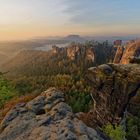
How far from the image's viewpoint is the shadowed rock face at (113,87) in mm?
54094

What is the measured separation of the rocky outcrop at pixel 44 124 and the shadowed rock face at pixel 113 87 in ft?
113

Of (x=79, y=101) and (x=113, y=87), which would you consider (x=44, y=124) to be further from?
(x=79, y=101)

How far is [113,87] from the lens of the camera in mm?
56781

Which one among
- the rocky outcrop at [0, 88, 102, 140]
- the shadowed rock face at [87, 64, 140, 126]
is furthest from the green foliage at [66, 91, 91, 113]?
the rocky outcrop at [0, 88, 102, 140]

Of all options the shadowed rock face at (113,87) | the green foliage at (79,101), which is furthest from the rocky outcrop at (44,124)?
the green foliage at (79,101)

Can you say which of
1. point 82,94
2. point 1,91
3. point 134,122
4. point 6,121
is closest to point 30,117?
point 6,121

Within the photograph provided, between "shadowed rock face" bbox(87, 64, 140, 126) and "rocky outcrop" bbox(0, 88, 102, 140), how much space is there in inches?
1362

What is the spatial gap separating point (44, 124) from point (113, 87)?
4085 centimetres

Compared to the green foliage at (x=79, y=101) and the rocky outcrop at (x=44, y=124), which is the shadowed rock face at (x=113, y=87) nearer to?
the rocky outcrop at (x=44, y=124)

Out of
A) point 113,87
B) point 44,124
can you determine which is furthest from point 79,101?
point 44,124

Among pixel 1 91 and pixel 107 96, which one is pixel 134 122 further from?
pixel 1 91

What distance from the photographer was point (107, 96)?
58.0 meters

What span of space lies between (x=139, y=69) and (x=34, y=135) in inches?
1589

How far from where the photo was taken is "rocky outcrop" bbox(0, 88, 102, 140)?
52.0 feet
